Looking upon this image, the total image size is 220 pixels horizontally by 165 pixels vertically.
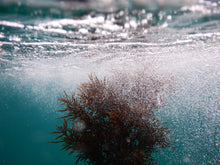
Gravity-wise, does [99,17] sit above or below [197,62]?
above

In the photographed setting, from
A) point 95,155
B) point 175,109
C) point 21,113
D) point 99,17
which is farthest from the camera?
point 21,113

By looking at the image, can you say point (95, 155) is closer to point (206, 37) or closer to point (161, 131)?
point (161, 131)

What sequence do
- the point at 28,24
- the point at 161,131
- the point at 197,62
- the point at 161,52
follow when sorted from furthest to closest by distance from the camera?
the point at 197,62 → the point at 161,52 → the point at 28,24 → the point at 161,131

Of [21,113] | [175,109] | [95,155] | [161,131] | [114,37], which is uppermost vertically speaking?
[114,37]

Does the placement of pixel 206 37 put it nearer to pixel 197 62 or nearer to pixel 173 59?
pixel 173 59

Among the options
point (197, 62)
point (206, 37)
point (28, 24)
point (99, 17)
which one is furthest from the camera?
point (197, 62)

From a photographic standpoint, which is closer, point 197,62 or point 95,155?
point 95,155

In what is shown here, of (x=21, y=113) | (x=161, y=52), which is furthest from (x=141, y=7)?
(x=21, y=113)

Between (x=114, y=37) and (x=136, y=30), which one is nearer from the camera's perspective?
(x=136, y=30)

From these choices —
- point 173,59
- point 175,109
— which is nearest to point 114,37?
point 173,59
